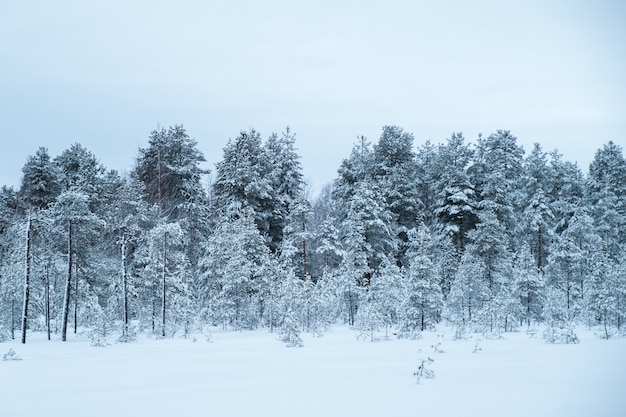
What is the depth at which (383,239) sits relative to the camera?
123 feet

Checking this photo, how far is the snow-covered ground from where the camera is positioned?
9578 mm

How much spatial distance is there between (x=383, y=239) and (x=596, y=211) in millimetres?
21363

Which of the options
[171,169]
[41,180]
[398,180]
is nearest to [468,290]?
[398,180]

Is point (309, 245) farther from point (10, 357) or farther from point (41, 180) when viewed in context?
point (41, 180)

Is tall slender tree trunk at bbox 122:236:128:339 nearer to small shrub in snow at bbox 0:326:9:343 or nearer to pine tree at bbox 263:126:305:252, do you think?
small shrub in snow at bbox 0:326:9:343

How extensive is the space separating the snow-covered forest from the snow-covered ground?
158 inches

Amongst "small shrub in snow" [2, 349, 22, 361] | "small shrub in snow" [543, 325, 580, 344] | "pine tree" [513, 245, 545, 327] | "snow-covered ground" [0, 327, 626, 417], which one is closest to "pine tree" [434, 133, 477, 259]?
"pine tree" [513, 245, 545, 327]

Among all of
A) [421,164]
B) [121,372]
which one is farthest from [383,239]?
[121,372]

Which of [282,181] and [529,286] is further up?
[282,181]

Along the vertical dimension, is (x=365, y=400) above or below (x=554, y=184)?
below

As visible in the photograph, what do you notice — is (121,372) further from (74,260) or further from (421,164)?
(421,164)

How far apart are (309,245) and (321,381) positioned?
27087 millimetres

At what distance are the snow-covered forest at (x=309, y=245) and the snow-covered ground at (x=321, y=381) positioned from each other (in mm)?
4009

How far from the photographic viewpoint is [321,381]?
40.6 feet
